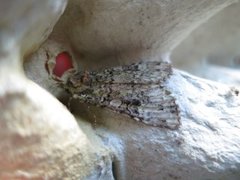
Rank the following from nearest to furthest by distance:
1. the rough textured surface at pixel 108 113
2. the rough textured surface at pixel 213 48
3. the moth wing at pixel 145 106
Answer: the rough textured surface at pixel 108 113 < the moth wing at pixel 145 106 < the rough textured surface at pixel 213 48

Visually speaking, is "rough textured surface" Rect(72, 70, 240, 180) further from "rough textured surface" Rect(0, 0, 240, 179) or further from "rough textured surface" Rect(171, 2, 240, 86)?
"rough textured surface" Rect(171, 2, 240, 86)

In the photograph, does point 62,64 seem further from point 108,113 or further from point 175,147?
point 175,147

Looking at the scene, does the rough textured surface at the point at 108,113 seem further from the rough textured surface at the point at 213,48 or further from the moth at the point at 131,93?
the rough textured surface at the point at 213,48

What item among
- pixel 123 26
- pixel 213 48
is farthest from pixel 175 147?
pixel 213 48

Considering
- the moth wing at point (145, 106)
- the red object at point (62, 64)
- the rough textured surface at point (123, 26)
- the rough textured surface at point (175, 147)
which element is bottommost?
the rough textured surface at point (175, 147)

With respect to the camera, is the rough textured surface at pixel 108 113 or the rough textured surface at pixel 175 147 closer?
the rough textured surface at pixel 108 113

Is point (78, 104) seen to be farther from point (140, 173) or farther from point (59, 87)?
point (140, 173)

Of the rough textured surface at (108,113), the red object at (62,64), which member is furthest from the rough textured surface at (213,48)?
the red object at (62,64)

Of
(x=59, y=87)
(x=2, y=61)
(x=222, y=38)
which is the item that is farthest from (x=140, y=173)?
(x=222, y=38)
